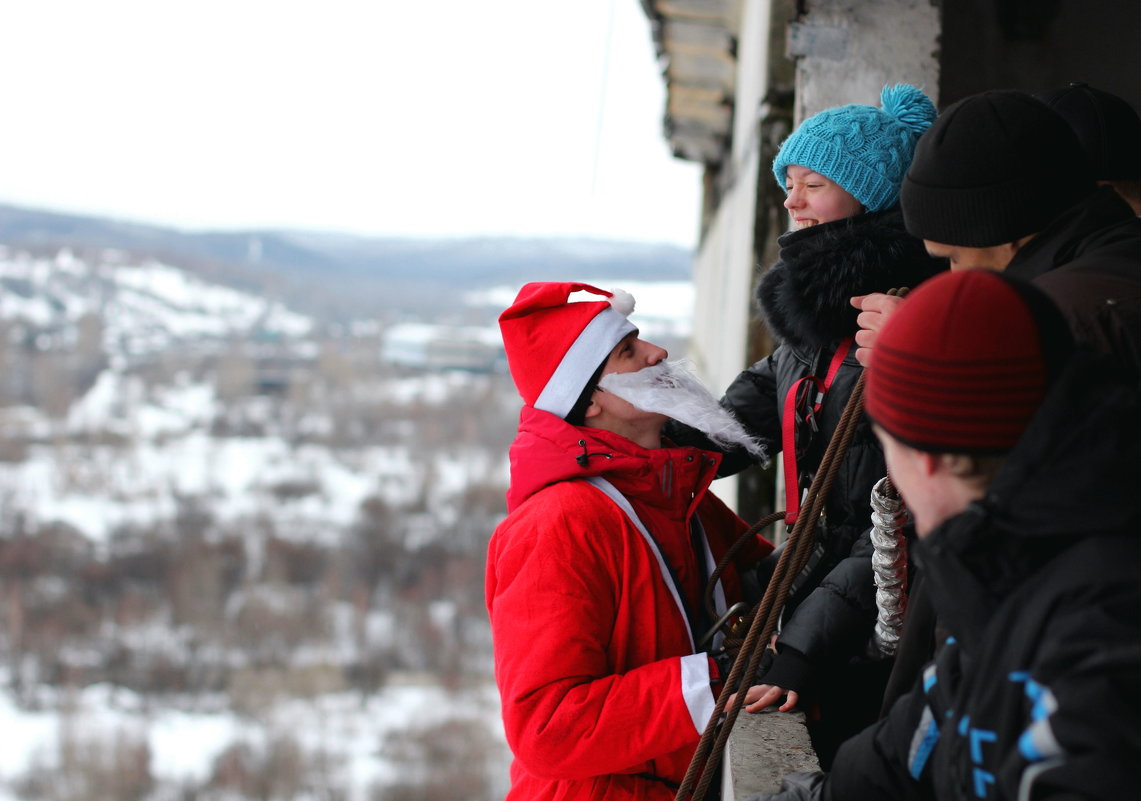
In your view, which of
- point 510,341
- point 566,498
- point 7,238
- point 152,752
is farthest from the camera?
point 7,238

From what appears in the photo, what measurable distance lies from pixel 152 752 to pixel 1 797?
622cm

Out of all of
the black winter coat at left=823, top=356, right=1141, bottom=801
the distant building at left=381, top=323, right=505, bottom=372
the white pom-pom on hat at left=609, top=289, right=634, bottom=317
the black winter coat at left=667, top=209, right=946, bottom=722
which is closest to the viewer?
the black winter coat at left=823, top=356, right=1141, bottom=801

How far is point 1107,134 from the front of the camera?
1.83 m

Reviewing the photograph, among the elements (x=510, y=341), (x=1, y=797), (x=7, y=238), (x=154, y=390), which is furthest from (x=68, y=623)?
(x=510, y=341)

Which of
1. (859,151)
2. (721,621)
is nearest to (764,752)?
(721,621)

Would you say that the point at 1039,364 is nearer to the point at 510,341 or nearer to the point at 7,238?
the point at 510,341

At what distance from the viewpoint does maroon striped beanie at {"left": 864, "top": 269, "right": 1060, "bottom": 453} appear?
2.93ft

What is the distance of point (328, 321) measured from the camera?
5559 cm

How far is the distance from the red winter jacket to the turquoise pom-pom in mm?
741

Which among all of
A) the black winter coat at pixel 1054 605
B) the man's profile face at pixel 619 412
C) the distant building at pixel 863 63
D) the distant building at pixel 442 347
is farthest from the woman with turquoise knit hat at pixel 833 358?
the distant building at pixel 442 347

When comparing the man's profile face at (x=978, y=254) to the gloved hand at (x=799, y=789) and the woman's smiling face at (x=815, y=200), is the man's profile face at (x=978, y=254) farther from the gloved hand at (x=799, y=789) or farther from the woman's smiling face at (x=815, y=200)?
the gloved hand at (x=799, y=789)

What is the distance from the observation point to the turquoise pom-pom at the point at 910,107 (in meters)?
2.02

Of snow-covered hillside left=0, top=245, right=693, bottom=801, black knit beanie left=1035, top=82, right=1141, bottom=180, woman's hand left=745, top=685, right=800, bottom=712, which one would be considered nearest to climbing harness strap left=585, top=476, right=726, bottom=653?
woman's hand left=745, top=685, right=800, bottom=712

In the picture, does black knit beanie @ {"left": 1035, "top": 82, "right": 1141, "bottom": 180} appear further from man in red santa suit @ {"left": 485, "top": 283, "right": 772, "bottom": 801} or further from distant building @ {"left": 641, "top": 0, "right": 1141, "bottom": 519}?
distant building @ {"left": 641, "top": 0, "right": 1141, "bottom": 519}
